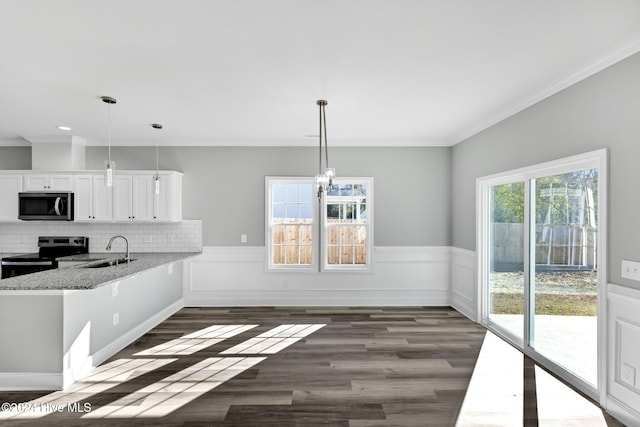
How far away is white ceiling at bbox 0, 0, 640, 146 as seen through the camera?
2.07 meters

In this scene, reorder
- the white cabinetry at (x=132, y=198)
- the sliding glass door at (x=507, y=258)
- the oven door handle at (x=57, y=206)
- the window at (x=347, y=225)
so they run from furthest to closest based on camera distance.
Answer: the window at (x=347, y=225)
the white cabinetry at (x=132, y=198)
the oven door handle at (x=57, y=206)
the sliding glass door at (x=507, y=258)

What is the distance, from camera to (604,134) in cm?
270

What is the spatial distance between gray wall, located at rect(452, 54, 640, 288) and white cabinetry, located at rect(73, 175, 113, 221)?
5443 mm

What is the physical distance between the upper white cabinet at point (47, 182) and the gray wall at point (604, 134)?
235 inches

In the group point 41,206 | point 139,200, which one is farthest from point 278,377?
point 41,206

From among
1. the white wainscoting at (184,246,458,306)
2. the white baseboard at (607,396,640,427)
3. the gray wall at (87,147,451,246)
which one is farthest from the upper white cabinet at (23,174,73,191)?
the white baseboard at (607,396,640,427)

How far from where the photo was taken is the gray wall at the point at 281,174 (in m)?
5.63

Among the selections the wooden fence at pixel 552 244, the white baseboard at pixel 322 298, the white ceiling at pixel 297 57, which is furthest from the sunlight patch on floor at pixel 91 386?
the wooden fence at pixel 552 244

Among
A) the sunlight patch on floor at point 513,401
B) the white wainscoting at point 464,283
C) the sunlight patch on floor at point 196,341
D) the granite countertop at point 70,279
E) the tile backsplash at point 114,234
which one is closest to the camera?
the sunlight patch on floor at point 513,401

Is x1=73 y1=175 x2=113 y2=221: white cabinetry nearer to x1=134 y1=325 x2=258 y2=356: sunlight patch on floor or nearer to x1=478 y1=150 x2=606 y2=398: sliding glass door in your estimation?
x1=134 y1=325 x2=258 y2=356: sunlight patch on floor

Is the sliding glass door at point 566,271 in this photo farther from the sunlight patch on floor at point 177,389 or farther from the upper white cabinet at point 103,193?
the upper white cabinet at point 103,193

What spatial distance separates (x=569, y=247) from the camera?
3178 mm

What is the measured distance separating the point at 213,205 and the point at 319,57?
358 cm

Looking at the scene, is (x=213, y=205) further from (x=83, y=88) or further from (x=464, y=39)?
(x=464, y=39)
